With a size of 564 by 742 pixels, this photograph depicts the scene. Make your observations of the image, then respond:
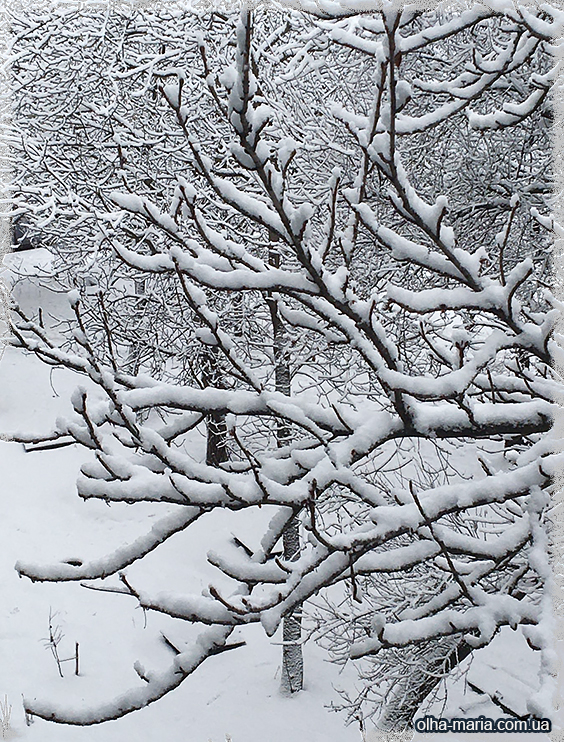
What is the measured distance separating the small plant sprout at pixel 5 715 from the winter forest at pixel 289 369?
0.09 ft

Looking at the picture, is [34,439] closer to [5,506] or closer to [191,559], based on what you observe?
[191,559]

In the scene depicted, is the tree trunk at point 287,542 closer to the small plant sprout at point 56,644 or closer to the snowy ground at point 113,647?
the snowy ground at point 113,647

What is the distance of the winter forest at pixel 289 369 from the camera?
2.00 m

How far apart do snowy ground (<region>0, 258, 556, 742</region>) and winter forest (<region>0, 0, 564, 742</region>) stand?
0.04 metres

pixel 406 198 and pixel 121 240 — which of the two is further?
pixel 121 240

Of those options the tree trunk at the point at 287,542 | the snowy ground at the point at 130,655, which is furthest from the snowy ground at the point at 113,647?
the tree trunk at the point at 287,542

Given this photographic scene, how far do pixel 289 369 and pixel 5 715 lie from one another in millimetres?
4291

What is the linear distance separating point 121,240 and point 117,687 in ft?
16.4

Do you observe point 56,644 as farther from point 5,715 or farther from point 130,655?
point 5,715

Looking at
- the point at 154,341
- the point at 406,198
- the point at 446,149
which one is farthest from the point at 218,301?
the point at 406,198

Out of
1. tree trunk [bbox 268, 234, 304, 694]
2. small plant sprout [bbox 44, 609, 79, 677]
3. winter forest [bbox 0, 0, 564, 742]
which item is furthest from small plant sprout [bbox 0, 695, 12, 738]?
tree trunk [bbox 268, 234, 304, 694]

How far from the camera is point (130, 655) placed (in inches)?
305

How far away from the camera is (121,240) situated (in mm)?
8133

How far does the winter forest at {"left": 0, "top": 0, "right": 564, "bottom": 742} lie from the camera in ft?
6.56
